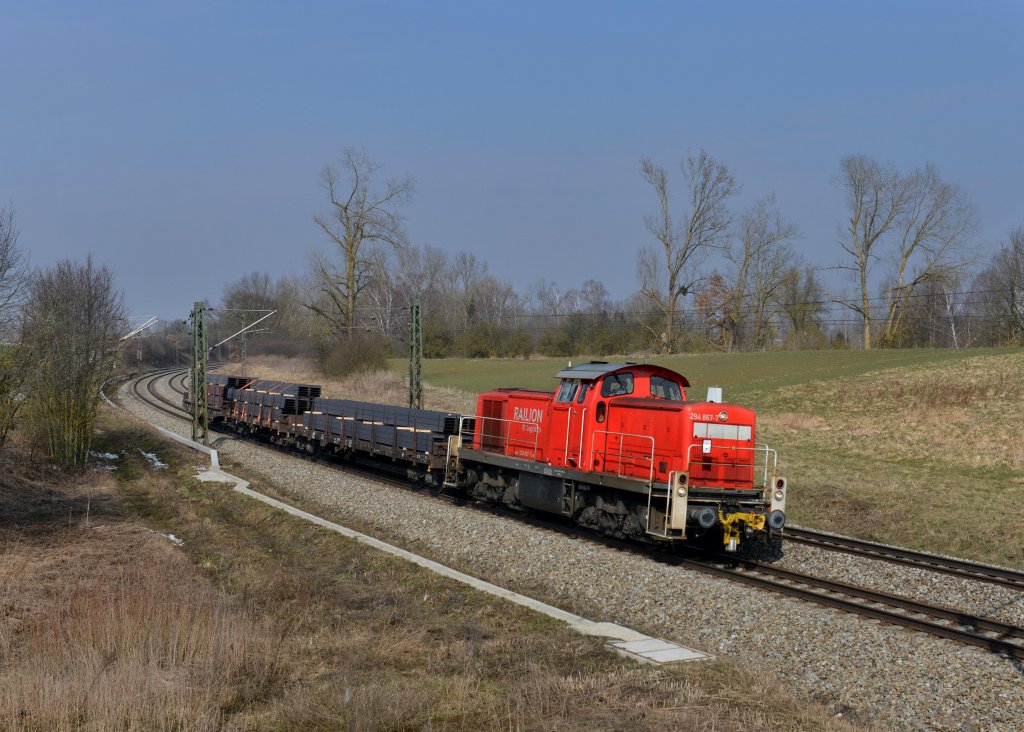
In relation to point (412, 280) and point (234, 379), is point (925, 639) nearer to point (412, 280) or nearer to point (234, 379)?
point (234, 379)

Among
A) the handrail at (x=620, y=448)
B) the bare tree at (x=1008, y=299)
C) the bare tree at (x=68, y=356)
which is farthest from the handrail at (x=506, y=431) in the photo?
the bare tree at (x=1008, y=299)

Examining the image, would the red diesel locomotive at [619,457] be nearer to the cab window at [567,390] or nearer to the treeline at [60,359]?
the cab window at [567,390]

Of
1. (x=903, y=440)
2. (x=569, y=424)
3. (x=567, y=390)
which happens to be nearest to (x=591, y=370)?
(x=567, y=390)

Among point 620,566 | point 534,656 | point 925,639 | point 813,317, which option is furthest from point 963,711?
point 813,317

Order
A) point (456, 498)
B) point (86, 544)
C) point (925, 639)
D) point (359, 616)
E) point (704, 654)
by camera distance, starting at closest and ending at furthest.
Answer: point (704, 654) < point (925, 639) < point (359, 616) < point (86, 544) < point (456, 498)

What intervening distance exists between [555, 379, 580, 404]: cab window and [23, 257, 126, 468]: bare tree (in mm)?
15042

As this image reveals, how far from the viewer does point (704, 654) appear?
922 cm

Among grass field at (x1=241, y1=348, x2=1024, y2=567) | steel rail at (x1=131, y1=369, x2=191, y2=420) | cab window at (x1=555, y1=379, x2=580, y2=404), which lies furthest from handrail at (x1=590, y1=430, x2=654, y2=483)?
steel rail at (x1=131, y1=369, x2=191, y2=420)

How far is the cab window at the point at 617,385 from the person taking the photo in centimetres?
1551

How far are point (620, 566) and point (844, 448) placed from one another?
56.1ft

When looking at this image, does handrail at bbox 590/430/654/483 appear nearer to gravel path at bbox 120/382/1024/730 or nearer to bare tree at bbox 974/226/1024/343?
gravel path at bbox 120/382/1024/730

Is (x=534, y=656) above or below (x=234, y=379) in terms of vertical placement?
below

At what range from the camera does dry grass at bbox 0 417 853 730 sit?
682 cm

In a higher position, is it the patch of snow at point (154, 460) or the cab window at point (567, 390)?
the cab window at point (567, 390)
